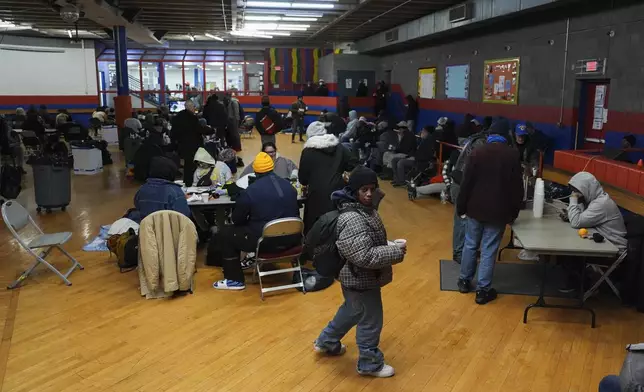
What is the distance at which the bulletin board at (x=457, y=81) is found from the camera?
1306 cm

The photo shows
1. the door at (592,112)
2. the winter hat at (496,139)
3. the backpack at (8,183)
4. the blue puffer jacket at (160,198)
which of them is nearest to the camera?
the winter hat at (496,139)

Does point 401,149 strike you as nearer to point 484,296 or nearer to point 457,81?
point 457,81

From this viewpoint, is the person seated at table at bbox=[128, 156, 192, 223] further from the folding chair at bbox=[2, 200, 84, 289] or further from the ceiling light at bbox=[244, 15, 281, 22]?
the ceiling light at bbox=[244, 15, 281, 22]

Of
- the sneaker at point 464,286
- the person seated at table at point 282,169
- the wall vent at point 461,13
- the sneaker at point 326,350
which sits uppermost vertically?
the wall vent at point 461,13

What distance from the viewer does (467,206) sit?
Answer: 4.70 metres

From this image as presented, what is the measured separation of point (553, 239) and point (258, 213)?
244 cm

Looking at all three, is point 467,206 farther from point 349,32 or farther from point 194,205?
point 349,32

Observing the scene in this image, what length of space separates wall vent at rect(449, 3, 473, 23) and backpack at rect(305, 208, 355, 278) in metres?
8.63

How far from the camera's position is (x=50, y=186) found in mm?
8008

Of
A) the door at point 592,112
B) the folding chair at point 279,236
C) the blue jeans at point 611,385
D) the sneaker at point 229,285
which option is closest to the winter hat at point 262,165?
the folding chair at point 279,236

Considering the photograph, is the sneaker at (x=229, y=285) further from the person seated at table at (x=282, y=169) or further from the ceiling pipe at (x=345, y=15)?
the ceiling pipe at (x=345, y=15)

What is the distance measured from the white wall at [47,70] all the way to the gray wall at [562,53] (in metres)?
15.5

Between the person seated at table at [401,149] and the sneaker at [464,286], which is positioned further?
the person seated at table at [401,149]

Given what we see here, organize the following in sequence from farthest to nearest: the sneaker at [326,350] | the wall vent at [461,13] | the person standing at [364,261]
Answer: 1. the wall vent at [461,13]
2. the sneaker at [326,350]
3. the person standing at [364,261]
